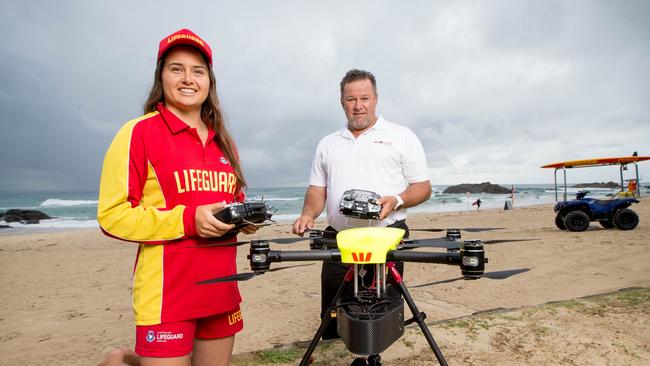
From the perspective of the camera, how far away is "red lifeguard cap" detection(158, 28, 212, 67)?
6.00ft

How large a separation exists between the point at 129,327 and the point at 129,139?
14.6 ft

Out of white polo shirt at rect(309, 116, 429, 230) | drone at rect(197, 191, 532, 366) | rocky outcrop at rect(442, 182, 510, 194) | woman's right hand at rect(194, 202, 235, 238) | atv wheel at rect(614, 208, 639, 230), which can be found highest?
rocky outcrop at rect(442, 182, 510, 194)

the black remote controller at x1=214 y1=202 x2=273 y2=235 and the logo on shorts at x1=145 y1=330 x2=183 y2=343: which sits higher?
the black remote controller at x1=214 y1=202 x2=273 y2=235

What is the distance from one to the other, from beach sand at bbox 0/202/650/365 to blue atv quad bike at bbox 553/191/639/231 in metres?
0.47

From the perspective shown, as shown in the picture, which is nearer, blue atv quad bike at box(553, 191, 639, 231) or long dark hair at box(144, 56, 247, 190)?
long dark hair at box(144, 56, 247, 190)

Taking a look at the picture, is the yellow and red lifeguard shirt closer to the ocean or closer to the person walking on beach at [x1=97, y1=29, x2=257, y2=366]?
the person walking on beach at [x1=97, y1=29, x2=257, y2=366]

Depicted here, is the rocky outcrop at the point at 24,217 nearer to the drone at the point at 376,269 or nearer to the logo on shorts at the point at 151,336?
the logo on shorts at the point at 151,336

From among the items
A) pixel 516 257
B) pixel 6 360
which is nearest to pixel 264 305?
pixel 6 360

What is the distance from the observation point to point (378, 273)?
1605mm

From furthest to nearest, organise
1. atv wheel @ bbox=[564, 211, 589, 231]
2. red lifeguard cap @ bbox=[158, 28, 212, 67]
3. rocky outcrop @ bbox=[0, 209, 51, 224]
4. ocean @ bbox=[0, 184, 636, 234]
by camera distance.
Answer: rocky outcrop @ bbox=[0, 209, 51, 224] < ocean @ bbox=[0, 184, 636, 234] < atv wheel @ bbox=[564, 211, 589, 231] < red lifeguard cap @ bbox=[158, 28, 212, 67]

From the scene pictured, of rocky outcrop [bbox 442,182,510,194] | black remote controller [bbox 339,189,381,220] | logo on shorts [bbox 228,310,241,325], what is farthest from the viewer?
rocky outcrop [bbox 442,182,510,194]

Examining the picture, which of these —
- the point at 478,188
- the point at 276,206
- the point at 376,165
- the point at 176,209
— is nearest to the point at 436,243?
the point at 176,209

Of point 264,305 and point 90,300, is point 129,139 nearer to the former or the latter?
point 264,305

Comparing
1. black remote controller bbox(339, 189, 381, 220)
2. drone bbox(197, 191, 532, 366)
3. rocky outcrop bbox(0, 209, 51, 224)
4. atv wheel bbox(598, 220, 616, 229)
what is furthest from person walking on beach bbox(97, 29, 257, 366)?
rocky outcrop bbox(0, 209, 51, 224)
